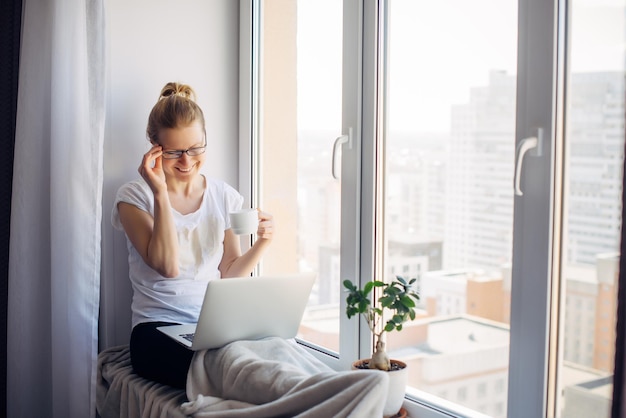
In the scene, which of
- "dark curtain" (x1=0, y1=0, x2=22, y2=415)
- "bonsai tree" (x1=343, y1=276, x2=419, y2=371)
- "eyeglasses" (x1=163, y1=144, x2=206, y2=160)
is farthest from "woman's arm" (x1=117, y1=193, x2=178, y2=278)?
"bonsai tree" (x1=343, y1=276, x2=419, y2=371)

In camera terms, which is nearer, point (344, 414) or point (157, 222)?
point (344, 414)

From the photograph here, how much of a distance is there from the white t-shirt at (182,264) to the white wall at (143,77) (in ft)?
0.48

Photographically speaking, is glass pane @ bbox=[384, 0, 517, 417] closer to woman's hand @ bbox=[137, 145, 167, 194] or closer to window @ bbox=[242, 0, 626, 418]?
window @ bbox=[242, 0, 626, 418]

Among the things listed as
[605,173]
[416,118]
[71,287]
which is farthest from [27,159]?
[605,173]

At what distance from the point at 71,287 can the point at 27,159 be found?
0.41m

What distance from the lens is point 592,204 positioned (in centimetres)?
135

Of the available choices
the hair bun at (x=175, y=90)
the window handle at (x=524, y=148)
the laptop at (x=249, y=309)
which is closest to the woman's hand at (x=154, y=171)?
the hair bun at (x=175, y=90)

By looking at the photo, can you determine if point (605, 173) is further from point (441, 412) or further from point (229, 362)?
point (229, 362)

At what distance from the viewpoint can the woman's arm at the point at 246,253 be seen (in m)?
2.17

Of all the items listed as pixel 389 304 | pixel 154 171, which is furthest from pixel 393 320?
pixel 154 171

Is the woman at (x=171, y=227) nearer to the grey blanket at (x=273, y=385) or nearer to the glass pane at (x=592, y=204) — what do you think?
the grey blanket at (x=273, y=385)

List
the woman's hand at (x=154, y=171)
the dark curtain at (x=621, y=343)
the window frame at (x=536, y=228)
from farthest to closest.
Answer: the woman's hand at (x=154, y=171) → the window frame at (x=536, y=228) → the dark curtain at (x=621, y=343)

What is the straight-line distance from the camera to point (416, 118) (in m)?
1.81

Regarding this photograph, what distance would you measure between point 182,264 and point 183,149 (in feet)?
1.21
